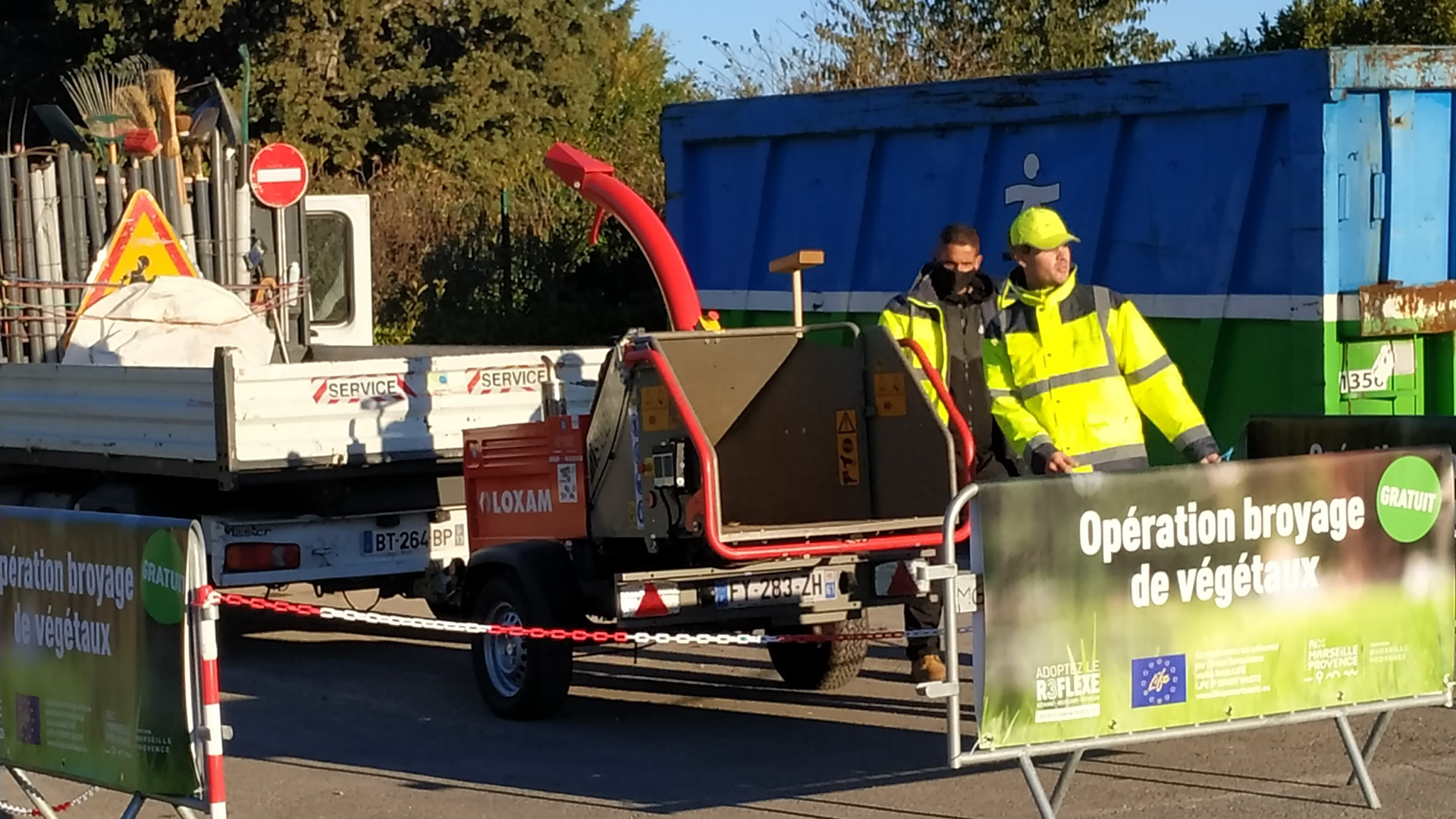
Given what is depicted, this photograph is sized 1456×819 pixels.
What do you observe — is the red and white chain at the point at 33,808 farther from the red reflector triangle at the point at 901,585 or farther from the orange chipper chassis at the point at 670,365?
the red reflector triangle at the point at 901,585

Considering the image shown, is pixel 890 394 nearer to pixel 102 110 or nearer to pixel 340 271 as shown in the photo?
pixel 340 271

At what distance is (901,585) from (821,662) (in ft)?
3.56

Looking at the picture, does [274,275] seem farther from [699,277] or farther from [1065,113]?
[1065,113]

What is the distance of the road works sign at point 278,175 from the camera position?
1238cm

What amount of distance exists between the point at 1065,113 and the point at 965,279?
343 centimetres

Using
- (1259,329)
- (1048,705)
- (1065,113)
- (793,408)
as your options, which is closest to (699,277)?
(1065,113)

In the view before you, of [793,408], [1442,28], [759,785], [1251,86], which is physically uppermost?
[1442,28]

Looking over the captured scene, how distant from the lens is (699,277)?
1477cm

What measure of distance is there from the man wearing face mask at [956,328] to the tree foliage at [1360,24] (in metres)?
12.3

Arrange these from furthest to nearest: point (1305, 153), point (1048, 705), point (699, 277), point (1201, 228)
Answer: point (699, 277)
point (1201, 228)
point (1305, 153)
point (1048, 705)

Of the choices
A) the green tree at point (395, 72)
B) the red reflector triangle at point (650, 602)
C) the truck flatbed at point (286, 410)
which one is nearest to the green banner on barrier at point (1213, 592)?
the red reflector triangle at point (650, 602)

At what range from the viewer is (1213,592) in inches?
246

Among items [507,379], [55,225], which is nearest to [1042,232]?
[507,379]

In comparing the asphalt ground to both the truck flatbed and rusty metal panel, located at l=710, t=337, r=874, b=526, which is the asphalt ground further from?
the truck flatbed
